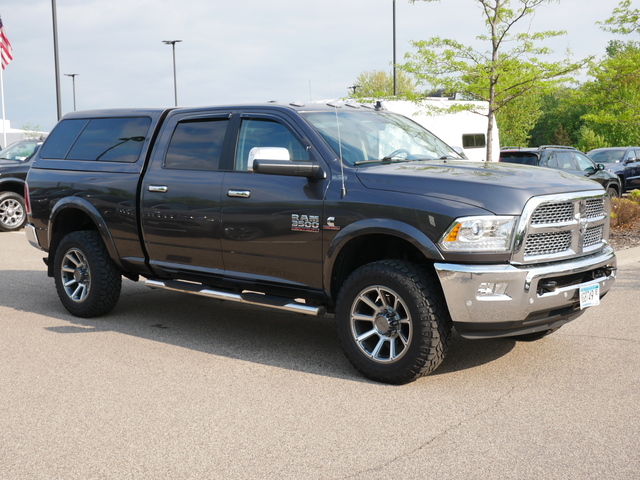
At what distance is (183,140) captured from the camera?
6.64 meters

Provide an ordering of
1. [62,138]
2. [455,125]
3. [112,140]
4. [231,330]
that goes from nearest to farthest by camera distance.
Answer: [231,330], [112,140], [62,138], [455,125]

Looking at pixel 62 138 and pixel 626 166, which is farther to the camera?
pixel 626 166

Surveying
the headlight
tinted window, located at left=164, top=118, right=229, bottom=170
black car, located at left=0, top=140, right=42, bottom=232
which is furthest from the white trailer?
the headlight

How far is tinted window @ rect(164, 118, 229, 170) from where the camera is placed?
6348 mm

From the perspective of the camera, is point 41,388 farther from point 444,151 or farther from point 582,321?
point 582,321

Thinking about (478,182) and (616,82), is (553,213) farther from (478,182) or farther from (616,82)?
(616,82)

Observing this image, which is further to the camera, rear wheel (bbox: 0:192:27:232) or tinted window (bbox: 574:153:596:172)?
tinted window (bbox: 574:153:596:172)

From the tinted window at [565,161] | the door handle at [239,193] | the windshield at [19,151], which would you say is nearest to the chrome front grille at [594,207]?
the door handle at [239,193]

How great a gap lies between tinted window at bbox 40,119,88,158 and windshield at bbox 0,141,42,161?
9141 mm

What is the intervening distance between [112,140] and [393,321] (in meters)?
3.61

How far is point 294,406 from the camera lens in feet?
15.5

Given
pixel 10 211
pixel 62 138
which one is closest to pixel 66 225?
pixel 62 138

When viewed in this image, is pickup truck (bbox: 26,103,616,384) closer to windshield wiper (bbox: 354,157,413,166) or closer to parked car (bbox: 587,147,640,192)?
windshield wiper (bbox: 354,157,413,166)

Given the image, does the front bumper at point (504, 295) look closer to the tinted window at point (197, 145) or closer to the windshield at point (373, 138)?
the windshield at point (373, 138)
